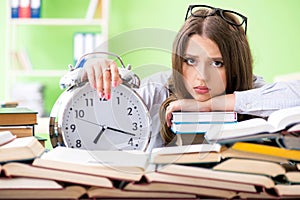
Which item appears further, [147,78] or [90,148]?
[147,78]

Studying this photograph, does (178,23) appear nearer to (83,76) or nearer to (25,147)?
(83,76)

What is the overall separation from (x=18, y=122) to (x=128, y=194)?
43cm

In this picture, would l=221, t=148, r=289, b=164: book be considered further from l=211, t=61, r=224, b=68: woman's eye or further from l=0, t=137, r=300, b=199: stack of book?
l=211, t=61, r=224, b=68: woman's eye

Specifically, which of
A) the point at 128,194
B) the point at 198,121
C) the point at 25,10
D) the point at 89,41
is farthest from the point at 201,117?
the point at 25,10

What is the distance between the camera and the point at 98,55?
126 centimetres

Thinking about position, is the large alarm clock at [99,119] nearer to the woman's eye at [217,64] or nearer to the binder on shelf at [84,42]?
the woman's eye at [217,64]

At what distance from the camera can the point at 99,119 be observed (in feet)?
3.61

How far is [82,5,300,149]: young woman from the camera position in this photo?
116 cm

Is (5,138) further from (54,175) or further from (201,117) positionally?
(201,117)

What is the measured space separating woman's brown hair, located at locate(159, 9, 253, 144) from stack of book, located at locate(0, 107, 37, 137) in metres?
0.30

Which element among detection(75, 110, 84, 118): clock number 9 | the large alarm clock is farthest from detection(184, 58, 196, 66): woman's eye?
detection(75, 110, 84, 118): clock number 9

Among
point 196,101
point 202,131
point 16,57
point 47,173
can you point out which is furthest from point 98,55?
point 16,57

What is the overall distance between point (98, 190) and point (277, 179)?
31 cm

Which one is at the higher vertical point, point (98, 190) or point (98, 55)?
point (98, 55)
